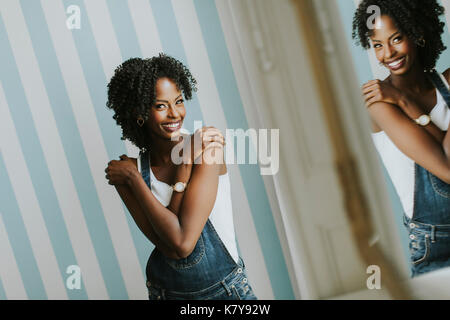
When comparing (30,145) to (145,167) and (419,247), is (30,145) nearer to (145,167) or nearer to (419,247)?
(145,167)

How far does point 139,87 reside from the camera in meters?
1.42

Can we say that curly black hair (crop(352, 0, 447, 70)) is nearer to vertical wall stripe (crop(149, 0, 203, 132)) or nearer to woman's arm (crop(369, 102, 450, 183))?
woman's arm (crop(369, 102, 450, 183))

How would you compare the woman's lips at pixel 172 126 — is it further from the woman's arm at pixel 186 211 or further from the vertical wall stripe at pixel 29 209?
the vertical wall stripe at pixel 29 209

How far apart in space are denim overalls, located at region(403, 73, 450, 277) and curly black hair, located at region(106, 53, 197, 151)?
743 millimetres

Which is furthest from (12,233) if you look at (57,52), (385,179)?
(385,179)

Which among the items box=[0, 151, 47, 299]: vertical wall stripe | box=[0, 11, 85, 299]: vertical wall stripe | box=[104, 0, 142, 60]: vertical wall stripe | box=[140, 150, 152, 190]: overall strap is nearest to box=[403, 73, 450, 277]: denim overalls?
box=[140, 150, 152, 190]: overall strap

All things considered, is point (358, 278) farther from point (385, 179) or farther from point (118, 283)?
point (118, 283)

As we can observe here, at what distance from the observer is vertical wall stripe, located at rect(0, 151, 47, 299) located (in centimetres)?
160

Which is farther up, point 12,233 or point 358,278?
point 12,233

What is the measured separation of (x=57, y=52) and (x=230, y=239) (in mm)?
825

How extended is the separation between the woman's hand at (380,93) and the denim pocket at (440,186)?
24 centimetres

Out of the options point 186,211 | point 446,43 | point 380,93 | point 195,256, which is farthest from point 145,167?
point 446,43

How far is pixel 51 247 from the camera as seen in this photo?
1.59 metres

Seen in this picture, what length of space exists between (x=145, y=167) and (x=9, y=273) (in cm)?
62
